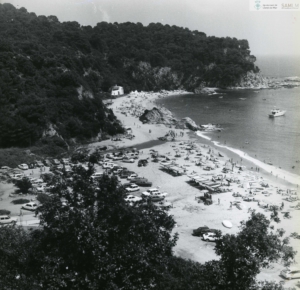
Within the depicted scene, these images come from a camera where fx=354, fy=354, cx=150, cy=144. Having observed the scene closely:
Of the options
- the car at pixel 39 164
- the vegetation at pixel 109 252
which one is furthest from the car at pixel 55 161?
the vegetation at pixel 109 252

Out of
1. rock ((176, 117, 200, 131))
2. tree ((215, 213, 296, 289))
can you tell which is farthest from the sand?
tree ((215, 213, 296, 289))

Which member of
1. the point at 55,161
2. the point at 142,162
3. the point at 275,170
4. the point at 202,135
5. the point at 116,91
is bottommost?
the point at 275,170

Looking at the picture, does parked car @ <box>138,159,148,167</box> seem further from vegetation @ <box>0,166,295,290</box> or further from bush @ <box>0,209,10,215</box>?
vegetation @ <box>0,166,295,290</box>

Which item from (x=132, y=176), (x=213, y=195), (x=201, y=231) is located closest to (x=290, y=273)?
(x=201, y=231)

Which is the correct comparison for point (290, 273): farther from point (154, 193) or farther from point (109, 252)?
point (154, 193)

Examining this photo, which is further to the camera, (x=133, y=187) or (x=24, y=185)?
(x=133, y=187)

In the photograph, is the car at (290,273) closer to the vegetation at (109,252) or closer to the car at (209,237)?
the car at (209,237)
